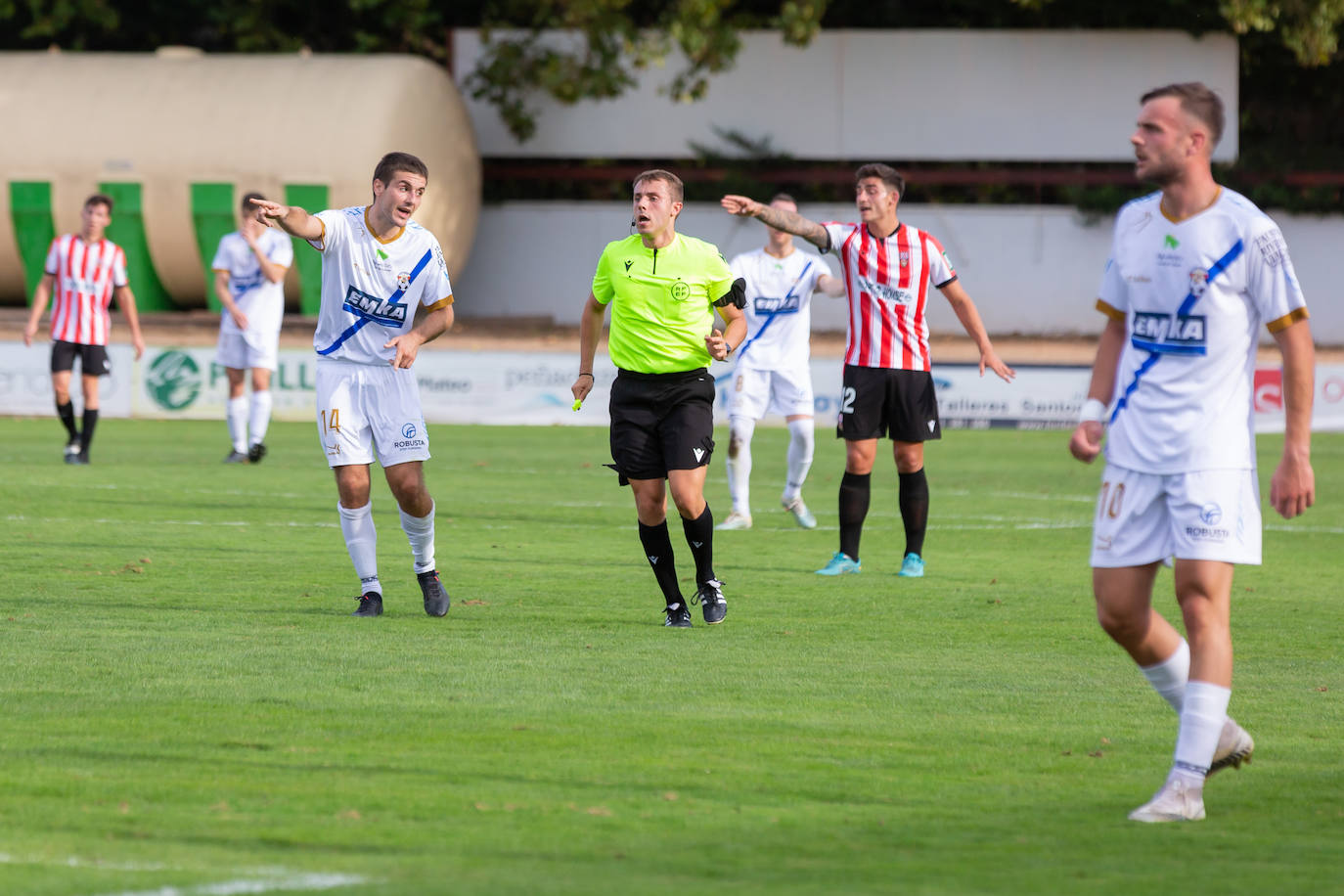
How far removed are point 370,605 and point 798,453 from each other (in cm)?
514

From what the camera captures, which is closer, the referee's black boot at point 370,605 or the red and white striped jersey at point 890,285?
the referee's black boot at point 370,605

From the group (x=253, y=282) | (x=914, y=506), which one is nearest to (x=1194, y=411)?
(x=914, y=506)

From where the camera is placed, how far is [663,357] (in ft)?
26.7

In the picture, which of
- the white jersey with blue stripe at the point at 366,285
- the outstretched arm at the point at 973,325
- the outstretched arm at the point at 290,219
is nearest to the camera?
the outstretched arm at the point at 290,219

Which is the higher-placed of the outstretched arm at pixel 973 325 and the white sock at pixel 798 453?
the outstretched arm at pixel 973 325

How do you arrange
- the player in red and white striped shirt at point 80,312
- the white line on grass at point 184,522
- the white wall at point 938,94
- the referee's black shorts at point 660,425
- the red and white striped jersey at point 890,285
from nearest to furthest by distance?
the referee's black shorts at point 660,425 < the red and white striped jersey at point 890,285 < the white line on grass at point 184,522 < the player in red and white striped shirt at point 80,312 < the white wall at point 938,94

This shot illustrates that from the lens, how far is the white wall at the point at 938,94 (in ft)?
115

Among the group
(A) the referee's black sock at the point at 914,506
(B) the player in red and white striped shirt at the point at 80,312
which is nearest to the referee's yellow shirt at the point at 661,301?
(A) the referee's black sock at the point at 914,506

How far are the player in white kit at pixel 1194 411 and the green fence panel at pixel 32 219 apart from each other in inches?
1155

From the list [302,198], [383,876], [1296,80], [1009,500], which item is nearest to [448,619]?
[383,876]

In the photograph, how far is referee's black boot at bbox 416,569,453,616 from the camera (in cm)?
845

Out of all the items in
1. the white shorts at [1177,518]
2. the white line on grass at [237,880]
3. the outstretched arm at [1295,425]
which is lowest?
the white line on grass at [237,880]

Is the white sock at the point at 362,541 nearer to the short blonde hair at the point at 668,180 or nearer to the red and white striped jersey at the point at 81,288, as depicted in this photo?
the short blonde hair at the point at 668,180

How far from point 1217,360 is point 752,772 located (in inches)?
70.8
